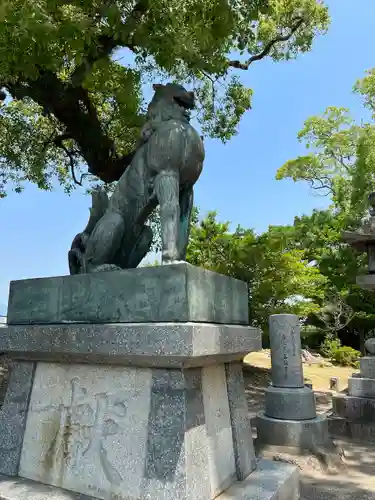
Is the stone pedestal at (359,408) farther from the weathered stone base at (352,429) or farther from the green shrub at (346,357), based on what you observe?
the green shrub at (346,357)

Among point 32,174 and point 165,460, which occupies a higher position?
point 32,174

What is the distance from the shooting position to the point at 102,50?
21.8 ft

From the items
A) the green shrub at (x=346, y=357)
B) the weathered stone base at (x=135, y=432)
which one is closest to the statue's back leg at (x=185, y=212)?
the weathered stone base at (x=135, y=432)

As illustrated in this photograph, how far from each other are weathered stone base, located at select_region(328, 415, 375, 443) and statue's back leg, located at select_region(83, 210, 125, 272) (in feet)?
17.9

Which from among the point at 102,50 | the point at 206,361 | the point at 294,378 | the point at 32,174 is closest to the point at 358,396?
the point at 294,378

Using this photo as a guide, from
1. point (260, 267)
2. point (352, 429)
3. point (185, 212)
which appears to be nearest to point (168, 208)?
point (185, 212)

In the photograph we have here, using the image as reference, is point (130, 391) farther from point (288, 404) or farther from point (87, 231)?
point (288, 404)

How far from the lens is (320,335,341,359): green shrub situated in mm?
18709

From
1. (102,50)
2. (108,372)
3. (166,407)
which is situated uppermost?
(102,50)

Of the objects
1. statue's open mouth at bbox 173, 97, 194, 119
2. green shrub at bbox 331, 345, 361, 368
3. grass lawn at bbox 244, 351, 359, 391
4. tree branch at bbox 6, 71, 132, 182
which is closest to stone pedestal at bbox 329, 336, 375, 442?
grass lawn at bbox 244, 351, 359, 391

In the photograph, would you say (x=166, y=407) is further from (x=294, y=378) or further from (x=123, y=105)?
(x=123, y=105)

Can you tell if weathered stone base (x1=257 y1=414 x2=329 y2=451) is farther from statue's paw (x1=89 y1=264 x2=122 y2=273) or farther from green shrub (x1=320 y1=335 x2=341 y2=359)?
green shrub (x1=320 y1=335 x2=341 y2=359)

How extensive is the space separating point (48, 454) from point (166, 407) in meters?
0.93

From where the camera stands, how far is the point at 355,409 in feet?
22.6
